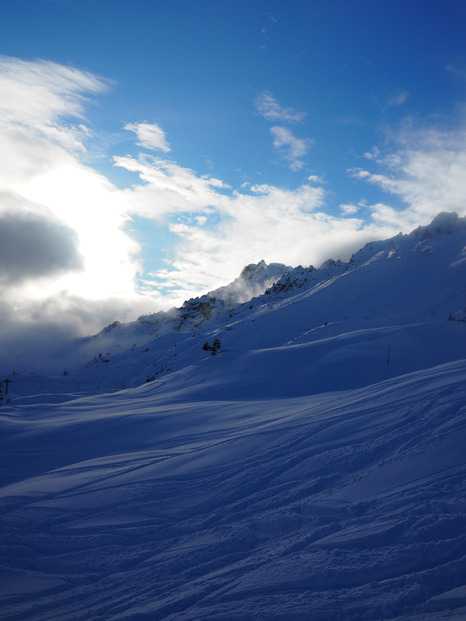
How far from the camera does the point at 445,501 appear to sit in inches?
136

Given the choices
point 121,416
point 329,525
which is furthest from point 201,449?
point 121,416

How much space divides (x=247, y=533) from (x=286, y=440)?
87.1 inches

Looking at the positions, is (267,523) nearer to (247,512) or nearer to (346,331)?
(247,512)

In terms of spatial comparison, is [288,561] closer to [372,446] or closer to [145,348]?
[372,446]

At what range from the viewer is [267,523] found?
3.84 m

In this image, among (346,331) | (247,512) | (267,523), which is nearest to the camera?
(267,523)

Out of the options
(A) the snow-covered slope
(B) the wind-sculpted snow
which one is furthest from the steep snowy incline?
(B) the wind-sculpted snow

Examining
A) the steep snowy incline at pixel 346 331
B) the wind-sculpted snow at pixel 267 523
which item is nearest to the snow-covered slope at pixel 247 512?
the wind-sculpted snow at pixel 267 523

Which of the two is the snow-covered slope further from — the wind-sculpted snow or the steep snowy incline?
the steep snowy incline

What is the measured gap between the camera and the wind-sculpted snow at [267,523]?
2.84 metres

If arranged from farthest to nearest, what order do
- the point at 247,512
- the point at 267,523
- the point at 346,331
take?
1. the point at 346,331
2. the point at 247,512
3. the point at 267,523

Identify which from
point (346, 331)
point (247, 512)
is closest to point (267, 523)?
point (247, 512)

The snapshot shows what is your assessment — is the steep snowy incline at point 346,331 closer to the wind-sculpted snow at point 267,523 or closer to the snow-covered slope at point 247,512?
the snow-covered slope at point 247,512

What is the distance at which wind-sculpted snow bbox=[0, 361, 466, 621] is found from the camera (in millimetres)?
2842
